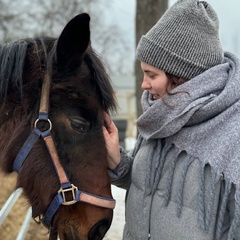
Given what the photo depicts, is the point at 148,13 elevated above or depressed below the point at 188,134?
below

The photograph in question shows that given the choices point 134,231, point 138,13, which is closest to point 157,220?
point 134,231

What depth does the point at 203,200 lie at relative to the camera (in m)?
1.57

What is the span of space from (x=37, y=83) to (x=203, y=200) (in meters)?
0.96

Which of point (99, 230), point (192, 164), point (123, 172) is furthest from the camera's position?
point (123, 172)

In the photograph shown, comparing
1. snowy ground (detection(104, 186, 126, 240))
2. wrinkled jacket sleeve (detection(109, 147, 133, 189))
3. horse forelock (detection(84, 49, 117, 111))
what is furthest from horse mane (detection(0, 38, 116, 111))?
snowy ground (detection(104, 186, 126, 240))

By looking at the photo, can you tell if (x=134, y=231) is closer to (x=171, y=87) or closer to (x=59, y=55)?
(x=171, y=87)

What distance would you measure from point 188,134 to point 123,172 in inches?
19.6

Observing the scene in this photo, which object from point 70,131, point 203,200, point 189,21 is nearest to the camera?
point 203,200

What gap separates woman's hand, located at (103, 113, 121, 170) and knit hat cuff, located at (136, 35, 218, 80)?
16.7 inches

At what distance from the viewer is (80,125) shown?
187cm

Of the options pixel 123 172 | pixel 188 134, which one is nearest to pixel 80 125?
pixel 123 172

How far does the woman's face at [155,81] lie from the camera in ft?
5.82

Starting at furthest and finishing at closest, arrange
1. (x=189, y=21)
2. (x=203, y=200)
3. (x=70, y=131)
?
(x=70, y=131) < (x=189, y=21) < (x=203, y=200)

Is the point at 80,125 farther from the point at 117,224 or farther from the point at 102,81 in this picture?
the point at 117,224
